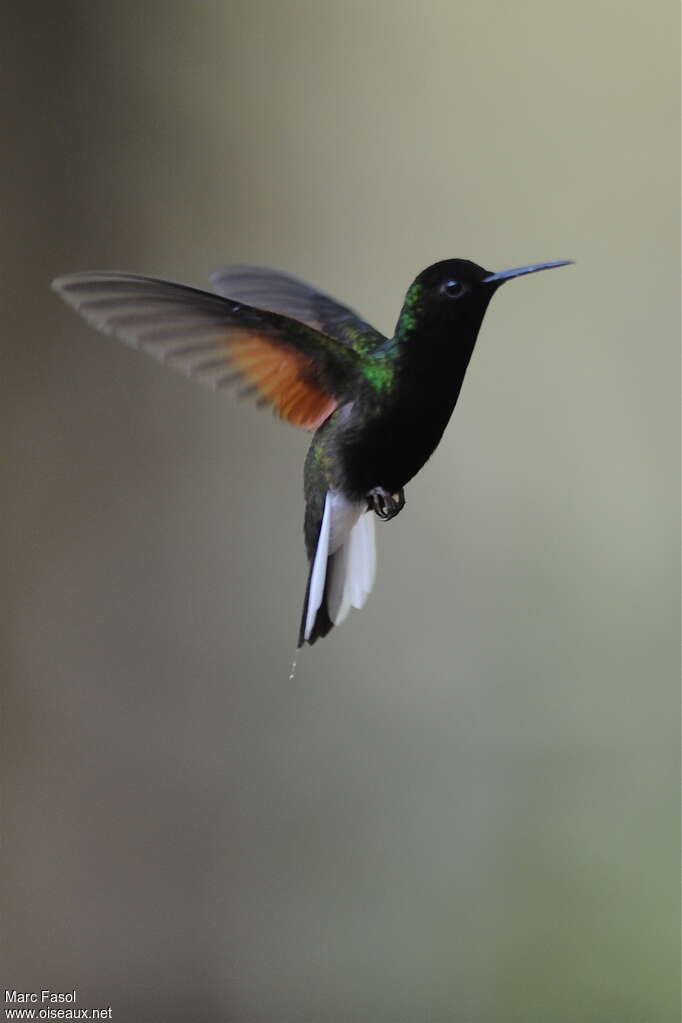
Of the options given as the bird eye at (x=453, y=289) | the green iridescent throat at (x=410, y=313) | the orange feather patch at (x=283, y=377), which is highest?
the bird eye at (x=453, y=289)

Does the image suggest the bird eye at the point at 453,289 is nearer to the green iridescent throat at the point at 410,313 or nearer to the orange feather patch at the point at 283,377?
the green iridescent throat at the point at 410,313

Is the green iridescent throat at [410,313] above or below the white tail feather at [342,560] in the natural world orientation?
above

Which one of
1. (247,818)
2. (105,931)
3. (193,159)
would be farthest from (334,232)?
(105,931)

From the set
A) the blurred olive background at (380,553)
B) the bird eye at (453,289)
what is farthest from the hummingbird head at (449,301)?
the blurred olive background at (380,553)

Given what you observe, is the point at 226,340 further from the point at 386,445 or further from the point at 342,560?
the point at 342,560

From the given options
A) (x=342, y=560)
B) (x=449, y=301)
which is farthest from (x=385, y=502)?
(x=449, y=301)
